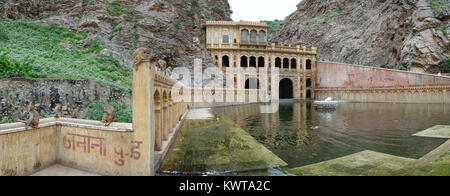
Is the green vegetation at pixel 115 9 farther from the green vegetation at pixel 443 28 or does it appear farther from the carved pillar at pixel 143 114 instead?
the green vegetation at pixel 443 28

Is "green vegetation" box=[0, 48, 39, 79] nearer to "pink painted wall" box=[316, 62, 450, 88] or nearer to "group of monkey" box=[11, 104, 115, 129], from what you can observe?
"group of monkey" box=[11, 104, 115, 129]

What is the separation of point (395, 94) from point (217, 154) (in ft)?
106

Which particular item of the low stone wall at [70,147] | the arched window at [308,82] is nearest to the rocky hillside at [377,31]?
the arched window at [308,82]

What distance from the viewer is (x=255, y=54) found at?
43.5 metres

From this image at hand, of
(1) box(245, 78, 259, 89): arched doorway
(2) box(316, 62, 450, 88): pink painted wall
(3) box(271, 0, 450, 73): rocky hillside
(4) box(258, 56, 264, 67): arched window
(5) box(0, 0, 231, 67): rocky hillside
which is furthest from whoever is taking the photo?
(4) box(258, 56, 264, 67): arched window

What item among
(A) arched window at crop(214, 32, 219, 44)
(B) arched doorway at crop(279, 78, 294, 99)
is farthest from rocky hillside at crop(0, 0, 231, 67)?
(B) arched doorway at crop(279, 78, 294, 99)

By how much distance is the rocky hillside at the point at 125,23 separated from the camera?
27.2m

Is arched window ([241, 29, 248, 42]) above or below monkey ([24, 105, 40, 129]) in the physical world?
above

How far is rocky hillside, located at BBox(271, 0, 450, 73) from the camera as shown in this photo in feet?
103

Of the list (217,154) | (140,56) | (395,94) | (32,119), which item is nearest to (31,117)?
(32,119)

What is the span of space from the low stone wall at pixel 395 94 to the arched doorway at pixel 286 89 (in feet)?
24.0

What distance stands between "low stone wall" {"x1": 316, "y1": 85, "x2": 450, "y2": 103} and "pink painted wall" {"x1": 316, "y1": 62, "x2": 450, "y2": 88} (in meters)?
0.61

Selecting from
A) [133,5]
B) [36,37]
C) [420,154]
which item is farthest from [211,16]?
[420,154]
